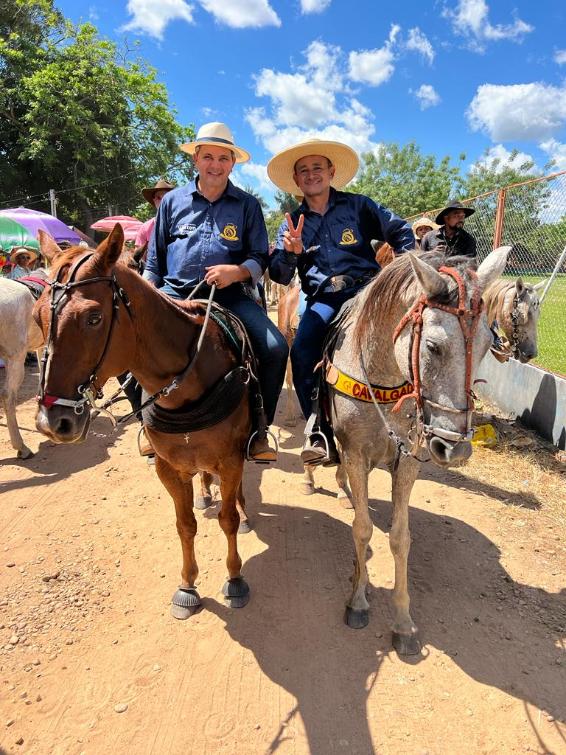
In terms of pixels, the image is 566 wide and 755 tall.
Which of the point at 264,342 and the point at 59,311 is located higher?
the point at 59,311

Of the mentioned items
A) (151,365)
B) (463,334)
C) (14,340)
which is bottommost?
(14,340)

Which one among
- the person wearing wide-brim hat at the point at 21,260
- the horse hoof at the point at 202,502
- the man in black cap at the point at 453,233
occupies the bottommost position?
the horse hoof at the point at 202,502

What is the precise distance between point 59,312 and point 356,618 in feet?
8.66

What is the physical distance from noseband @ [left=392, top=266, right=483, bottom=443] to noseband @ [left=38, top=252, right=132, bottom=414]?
1378mm

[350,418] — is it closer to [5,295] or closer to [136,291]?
[136,291]

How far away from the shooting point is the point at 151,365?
2268mm

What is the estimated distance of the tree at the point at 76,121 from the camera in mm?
19234

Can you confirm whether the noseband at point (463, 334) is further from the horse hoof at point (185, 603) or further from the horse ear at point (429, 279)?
the horse hoof at point (185, 603)

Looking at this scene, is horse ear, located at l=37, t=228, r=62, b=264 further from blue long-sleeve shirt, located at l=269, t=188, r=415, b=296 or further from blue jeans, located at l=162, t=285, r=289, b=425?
blue long-sleeve shirt, located at l=269, t=188, r=415, b=296

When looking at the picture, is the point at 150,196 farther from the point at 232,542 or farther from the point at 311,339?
the point at 232,542

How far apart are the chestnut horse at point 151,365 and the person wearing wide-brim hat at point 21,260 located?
25.6 feet

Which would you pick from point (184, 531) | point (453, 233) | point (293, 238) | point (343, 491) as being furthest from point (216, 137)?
point (453, 233)

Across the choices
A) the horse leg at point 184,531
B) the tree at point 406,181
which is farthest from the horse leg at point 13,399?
the tree at point 406,181

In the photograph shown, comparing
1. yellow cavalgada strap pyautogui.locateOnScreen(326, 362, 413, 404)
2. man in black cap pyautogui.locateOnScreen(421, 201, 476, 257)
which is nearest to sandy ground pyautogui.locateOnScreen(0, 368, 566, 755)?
yellow cavalgada strap pyautogui.locateOnScreen(326, 362, 413, 404)
